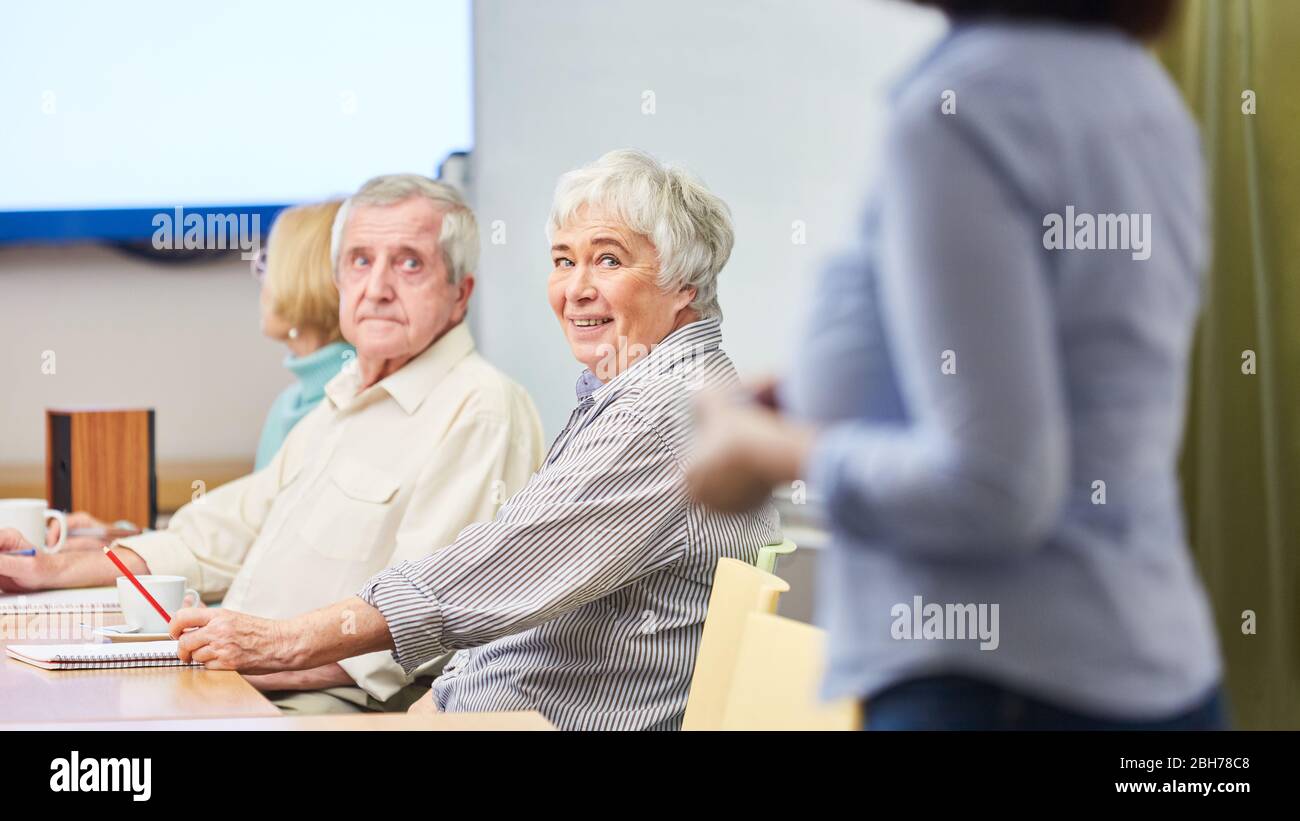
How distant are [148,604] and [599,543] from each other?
0.48 m

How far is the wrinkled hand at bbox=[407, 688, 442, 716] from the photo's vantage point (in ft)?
5.13

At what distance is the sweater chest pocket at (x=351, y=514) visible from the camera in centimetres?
169

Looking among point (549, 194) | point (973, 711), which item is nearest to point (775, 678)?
point (973, 711)

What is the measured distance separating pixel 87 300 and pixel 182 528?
4.94ft

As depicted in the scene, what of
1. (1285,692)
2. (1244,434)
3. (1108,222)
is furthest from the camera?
(1244,434)

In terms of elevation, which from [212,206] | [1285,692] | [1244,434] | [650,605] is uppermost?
[212,206]

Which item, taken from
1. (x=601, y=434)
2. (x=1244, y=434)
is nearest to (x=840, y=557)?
(x=601, y=434)

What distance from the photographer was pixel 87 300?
129 inches

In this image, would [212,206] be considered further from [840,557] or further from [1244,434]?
[840,557]

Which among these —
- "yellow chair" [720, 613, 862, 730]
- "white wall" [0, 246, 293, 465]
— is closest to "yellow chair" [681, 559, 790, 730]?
"yellow chair" [720, 613, 862, 730]

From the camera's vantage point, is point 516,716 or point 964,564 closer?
point 964,564

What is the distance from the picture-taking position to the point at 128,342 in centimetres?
329

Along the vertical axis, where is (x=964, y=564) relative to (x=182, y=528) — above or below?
above

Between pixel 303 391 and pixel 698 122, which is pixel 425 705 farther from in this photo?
pixel 303 391
